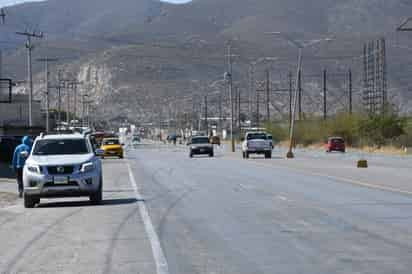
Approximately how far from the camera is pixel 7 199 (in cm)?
3291

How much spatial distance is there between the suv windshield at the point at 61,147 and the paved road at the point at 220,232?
1.54m

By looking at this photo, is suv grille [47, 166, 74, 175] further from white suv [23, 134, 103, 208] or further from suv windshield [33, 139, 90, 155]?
suv windshield [33, 139, 90, 155]

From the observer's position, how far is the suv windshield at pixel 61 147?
97.1ft

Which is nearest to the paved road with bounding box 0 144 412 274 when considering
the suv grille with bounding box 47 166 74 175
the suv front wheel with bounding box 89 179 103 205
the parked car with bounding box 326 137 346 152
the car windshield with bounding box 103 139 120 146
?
the suv front wheel with bounding box 89 179 103 205

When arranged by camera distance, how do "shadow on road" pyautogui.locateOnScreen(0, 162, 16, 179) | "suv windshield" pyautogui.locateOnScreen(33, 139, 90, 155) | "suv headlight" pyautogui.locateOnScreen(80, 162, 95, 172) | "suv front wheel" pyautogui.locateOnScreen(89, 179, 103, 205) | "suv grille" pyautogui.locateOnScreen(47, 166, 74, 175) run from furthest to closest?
"shadow on road" pyautogui.locateOnScreen(0, 162, 16, 179) < "suv windshield" pyautogui.locateOnScreen(33, 139, 90, 155) < "suv front wheel" pyautogui.locateOnScreen(89, 179, 103, 205) < "suv headlight" pyautogui.locateOnScreen(80, 162, 95, 172) < "suv grille" pyautogui.locateOnScreen(47, 166, 74, 175)

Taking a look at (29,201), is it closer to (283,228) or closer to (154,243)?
(283,228)

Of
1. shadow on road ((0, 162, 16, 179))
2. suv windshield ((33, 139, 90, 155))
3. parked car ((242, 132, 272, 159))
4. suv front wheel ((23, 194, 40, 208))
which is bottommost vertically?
shadow on road ((0, 162, 16, 179))

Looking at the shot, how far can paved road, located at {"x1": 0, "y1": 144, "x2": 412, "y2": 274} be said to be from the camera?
613 inches

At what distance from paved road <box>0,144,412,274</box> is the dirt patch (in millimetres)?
1093

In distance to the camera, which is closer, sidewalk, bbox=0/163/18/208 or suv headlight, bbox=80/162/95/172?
suv headlight, bbox=80/162/95/172

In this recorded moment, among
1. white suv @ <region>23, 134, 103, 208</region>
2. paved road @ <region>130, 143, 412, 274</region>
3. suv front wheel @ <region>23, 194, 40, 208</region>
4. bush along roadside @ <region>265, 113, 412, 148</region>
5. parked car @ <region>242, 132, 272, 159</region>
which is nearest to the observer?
paved road @ <region>130, 143, 412, 274</region>

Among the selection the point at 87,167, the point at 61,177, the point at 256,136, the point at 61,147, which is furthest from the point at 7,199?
the point at 256,136

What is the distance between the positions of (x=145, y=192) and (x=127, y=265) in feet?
60.6

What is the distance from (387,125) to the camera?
98062 millimetres
